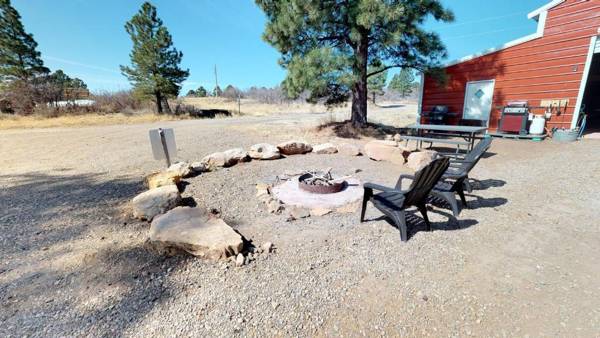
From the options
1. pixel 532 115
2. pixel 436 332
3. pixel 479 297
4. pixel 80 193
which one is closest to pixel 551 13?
pixel 532 115

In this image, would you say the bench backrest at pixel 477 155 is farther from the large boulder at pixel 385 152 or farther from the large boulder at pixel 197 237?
the large boulder at pixel 197 237

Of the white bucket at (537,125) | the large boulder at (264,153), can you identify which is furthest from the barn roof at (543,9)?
the large boulder at (264,153)

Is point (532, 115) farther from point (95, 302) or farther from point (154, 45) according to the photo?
point (154, 45)

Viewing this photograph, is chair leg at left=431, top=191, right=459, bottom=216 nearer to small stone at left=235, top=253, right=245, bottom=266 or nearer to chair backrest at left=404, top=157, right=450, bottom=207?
chair backrest at left=404, top=157, right=450, bottom=207

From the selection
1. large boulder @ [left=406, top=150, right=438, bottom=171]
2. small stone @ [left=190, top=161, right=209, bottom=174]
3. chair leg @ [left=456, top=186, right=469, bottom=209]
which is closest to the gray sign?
small stone @ [left=190, top=161, right=209, bottom=174]

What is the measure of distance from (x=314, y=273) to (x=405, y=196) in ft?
3.42

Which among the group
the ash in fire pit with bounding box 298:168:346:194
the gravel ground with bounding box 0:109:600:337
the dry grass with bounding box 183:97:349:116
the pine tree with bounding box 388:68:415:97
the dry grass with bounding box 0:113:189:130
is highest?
the pine tree with bounding box 388:68:415:97

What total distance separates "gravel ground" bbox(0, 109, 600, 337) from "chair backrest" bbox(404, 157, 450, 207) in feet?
1.17

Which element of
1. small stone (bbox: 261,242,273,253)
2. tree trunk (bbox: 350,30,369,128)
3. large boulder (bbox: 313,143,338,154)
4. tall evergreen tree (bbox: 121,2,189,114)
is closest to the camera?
small stone (bbox: 261,242,273,253)

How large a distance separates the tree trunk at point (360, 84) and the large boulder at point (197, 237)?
6106mm

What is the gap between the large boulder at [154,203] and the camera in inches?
111

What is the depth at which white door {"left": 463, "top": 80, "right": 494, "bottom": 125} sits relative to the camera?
335 inches

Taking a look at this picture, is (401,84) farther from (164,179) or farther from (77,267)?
(77,267)

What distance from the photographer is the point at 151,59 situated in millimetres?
16125
